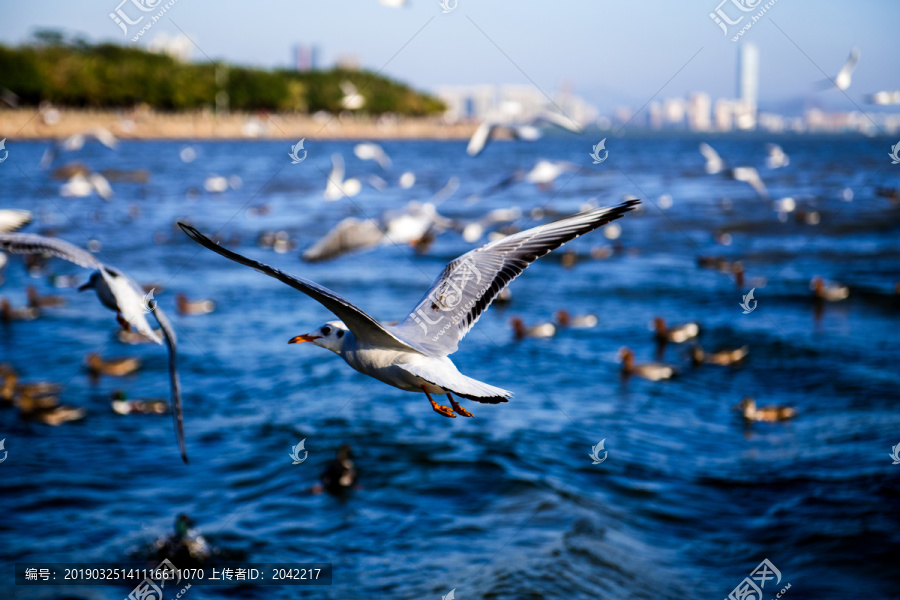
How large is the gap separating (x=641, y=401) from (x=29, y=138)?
85.6 meters

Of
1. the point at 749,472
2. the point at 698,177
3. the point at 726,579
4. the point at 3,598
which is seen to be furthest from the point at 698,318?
the point at 698,177

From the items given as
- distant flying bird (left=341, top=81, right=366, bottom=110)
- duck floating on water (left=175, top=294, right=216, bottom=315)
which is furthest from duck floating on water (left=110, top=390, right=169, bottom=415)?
distant flying bird (left=341, top=81, right=366, bottom=110)

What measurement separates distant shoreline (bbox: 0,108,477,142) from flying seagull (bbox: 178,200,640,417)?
1209 inches

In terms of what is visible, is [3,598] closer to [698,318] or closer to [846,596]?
[846,596]

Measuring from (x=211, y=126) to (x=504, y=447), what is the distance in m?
109

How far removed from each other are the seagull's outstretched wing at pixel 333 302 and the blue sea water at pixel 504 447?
437 centimetres

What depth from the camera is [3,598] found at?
808cm

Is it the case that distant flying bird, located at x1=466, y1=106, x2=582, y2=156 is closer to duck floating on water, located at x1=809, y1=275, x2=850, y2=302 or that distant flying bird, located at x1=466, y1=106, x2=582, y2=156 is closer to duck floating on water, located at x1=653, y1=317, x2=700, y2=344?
duck floating on water, located at x1=653, y1=317, x2=700, y2=344

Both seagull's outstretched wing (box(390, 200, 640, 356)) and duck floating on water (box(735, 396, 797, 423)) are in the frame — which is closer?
seagull's outstretched wing (box(390, 200, 640, 356))

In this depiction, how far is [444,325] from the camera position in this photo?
18.6 ft

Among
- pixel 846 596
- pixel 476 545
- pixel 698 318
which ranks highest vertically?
pixel 698 318

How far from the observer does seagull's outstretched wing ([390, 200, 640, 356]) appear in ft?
18.2

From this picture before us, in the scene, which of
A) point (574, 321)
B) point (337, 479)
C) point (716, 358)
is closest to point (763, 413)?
point (716, 358)

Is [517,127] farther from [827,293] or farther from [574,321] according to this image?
[827,293]
